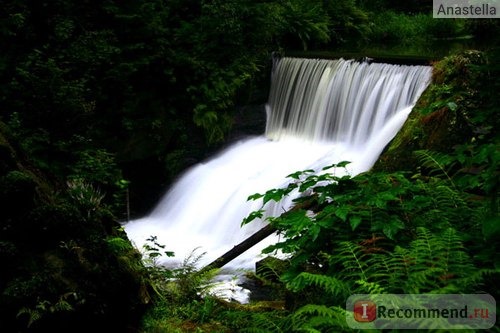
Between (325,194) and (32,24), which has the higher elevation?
(32,24)

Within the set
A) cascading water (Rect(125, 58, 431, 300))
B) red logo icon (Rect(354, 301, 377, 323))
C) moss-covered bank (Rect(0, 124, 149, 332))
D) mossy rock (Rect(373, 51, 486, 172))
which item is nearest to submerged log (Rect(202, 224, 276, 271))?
mossy rock (Rect(373, 51, 486, 172))

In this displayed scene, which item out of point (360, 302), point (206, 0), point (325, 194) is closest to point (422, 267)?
point (360, 302)

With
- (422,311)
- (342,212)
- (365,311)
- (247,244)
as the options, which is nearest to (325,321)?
(365,311)

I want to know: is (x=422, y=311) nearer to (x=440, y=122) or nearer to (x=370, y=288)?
(x=370, y=288)

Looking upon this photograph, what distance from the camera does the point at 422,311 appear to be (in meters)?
2.37

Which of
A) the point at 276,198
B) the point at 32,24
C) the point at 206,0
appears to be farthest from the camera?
the point at 206,0

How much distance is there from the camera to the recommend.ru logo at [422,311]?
2.36m

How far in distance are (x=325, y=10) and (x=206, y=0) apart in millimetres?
6592

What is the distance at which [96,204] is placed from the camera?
4199 millimetres

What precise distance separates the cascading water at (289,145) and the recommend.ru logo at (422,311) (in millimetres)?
6298

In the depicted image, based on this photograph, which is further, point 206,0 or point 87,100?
point 206,0

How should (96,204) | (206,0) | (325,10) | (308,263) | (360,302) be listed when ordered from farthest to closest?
(325,10), (206,0), (96,204), (308,263), (360,302)

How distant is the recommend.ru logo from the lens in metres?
2.36

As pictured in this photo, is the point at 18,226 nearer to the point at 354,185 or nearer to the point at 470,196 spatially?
the point at 354,185
